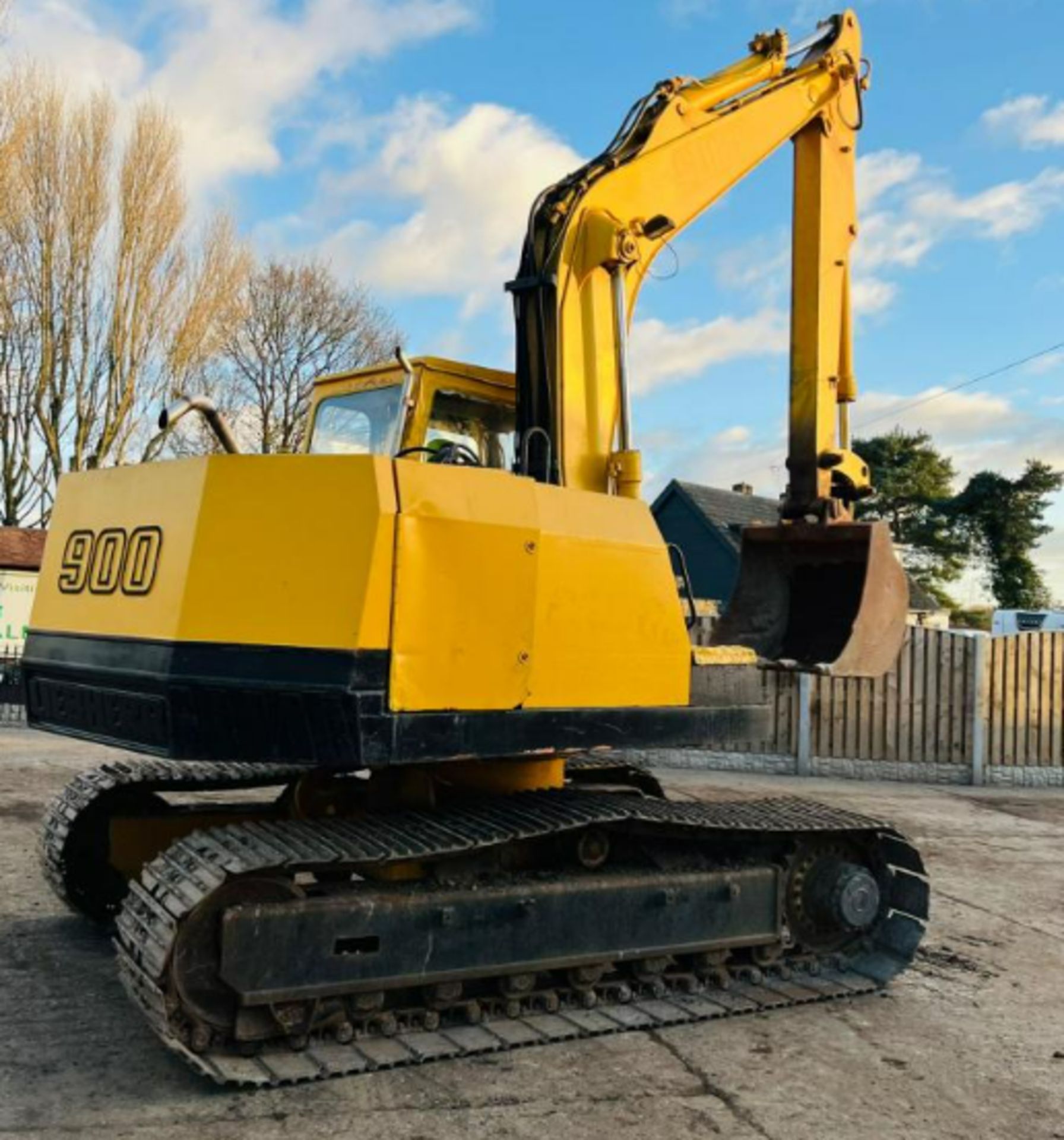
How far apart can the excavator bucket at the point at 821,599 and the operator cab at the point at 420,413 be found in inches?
59.5

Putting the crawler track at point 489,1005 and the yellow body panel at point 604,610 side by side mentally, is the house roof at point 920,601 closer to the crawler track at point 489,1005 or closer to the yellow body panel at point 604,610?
the crawler track at point 489,1005

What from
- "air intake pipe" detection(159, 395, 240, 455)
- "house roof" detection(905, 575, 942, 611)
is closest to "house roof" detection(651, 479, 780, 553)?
"house roof" detection(905, 575, 942, 611)

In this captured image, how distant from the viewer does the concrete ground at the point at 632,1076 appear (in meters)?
3.48

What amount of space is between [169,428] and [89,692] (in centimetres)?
103

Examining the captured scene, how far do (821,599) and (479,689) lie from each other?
244 cm

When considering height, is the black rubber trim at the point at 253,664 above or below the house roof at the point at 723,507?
below

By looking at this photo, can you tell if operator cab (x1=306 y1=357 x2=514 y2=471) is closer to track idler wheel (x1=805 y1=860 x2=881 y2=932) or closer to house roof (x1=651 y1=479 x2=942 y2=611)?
track idler wheel (x1=805 y1=860 x2=881 y2=932)

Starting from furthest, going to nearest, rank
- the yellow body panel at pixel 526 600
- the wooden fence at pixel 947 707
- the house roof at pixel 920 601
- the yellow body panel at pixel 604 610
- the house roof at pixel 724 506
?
1. the house roof at pixel 920 601
2. the house roof at pixel 724 506
3. the wooden fence at pixel 947 707
4. the yellow body panel at pixel 604 610
5. the yellow body panel at pixel 526 600

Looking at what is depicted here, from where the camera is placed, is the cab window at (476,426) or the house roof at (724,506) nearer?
the cab window at (476,426)

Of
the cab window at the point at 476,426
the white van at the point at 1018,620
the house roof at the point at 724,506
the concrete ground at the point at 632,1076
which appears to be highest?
the house roof at the point at 724,506

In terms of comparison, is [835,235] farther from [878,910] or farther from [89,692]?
[89,692]

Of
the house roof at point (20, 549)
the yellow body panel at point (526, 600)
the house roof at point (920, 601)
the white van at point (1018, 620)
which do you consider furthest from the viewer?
the house roof at point (920, 601)

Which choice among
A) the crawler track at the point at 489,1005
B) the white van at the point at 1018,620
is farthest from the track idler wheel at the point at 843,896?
the white van at the point at 1018,620

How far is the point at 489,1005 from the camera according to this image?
14.0 ft
